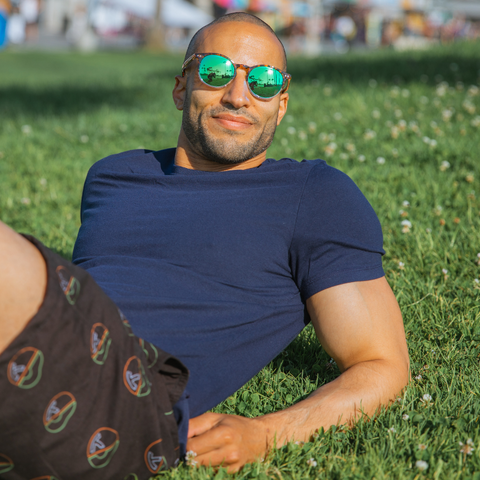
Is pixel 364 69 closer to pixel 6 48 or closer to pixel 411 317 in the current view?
pixel 411 317

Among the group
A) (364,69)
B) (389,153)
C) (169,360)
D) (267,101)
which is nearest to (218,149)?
(267,101)

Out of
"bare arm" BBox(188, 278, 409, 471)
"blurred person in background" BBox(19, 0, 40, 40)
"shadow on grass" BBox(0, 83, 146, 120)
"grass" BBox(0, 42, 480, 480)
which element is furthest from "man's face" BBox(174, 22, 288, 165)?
"blurred person in background" BBox(19, 0, 40, 40)

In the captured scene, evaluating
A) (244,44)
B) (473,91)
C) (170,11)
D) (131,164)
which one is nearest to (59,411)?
(131,164)

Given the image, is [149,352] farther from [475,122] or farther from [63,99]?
[63,99]

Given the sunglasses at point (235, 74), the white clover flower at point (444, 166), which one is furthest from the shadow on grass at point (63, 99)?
the sunglasses at point (235, 74)

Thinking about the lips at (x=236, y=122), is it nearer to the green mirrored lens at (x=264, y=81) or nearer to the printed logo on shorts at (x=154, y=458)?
the green mirrored lens at (x=264, y=81)

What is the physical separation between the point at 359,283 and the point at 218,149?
0.98 meters

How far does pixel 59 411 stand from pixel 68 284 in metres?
0.35

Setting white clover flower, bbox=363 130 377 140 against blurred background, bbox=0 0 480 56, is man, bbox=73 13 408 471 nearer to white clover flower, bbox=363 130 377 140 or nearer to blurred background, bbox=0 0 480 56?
white clover flower, bbox=363 130 377 140

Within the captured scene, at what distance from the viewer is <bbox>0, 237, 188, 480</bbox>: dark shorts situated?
5.18ft

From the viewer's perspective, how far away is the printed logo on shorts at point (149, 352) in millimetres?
1873

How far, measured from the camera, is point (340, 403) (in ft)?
7.14

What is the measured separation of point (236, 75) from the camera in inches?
110

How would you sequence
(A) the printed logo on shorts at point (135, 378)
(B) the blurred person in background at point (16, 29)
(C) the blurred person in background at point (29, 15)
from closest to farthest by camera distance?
(A) the printed logo on shorts at point (135, 378) < (B) the blurred person in background at point (16, 29) < (C) the blurred person in background at point (29, 15)
